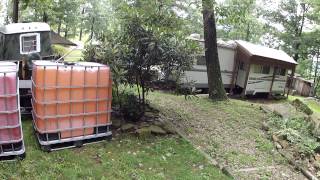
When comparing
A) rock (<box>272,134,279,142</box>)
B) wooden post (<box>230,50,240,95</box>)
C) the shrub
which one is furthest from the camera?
wooden post (<box>230,50,240,95</box>)

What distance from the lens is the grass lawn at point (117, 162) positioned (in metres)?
6.02

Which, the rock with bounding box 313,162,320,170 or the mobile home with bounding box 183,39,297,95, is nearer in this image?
the rock with bounding box 313,162,320,170

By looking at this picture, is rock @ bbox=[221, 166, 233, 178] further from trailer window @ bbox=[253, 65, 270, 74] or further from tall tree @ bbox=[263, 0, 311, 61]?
tall tree @ bbox=[263, 0, 311, 61]

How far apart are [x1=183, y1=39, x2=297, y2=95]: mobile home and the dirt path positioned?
591 cm

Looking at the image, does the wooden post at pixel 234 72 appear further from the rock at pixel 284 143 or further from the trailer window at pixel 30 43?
the trailer window at pixel 30 43

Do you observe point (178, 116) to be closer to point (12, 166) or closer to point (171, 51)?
point (171, 51)

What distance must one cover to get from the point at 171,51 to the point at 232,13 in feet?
8.38

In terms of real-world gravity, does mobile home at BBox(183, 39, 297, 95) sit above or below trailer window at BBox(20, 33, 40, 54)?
below

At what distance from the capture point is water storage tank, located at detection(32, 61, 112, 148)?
664 centimetres

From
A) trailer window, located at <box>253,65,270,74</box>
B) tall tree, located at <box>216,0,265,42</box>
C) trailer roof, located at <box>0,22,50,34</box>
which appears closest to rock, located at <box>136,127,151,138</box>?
tall tree, located at <box>216,0,265,42</box>

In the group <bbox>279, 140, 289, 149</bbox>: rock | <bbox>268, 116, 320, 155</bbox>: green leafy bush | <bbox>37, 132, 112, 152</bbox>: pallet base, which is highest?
<bbox>37, 132, 112, 152</bbox>: pallet base

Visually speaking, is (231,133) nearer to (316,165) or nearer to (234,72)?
(316,165)

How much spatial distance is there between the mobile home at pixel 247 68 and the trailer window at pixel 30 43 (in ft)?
27.9

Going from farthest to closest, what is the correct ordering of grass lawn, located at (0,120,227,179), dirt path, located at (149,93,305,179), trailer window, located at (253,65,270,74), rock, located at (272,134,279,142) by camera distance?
trailer window, located at (253,65,270,74) < rock, located at (272,134,279,142) < dirt path, located at (149,93,305,179) < grass lawn, located at (0,120,227,179)
